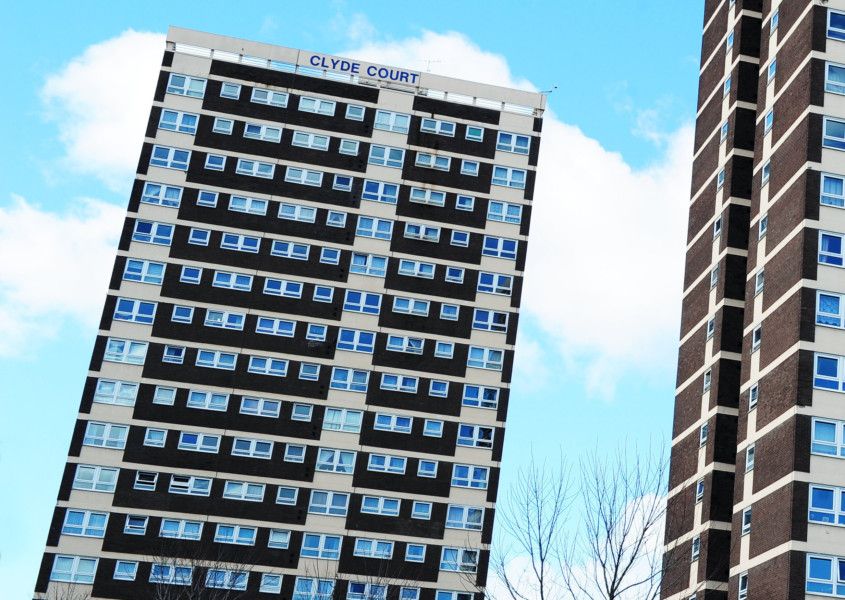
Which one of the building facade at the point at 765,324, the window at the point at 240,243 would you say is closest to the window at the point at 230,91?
the window at the point at 240,243

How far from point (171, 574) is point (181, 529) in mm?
3245

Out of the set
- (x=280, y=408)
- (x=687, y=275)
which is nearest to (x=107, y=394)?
(x=280, y=408)

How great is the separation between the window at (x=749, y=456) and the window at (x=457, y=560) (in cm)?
2289

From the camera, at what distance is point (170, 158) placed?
3484 inches

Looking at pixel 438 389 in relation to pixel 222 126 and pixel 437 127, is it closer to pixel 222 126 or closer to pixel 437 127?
pixel 437 127

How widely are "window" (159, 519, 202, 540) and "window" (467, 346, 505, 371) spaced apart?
20736 millimetres

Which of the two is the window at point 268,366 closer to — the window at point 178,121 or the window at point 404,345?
the window at point 404,345

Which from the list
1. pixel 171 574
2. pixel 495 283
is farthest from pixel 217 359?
pixel 495 283

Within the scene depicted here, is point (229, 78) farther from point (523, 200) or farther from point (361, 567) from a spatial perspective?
point (361, 567)

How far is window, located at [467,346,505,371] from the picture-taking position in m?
85.6

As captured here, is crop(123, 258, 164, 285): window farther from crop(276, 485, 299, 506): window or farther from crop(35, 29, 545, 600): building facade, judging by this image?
crop(276, 485, 299, 506): window

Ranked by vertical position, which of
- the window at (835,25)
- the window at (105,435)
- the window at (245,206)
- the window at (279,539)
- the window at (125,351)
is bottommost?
the window at (279,539)

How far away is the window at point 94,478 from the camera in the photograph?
263ft

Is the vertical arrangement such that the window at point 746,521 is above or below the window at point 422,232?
below
